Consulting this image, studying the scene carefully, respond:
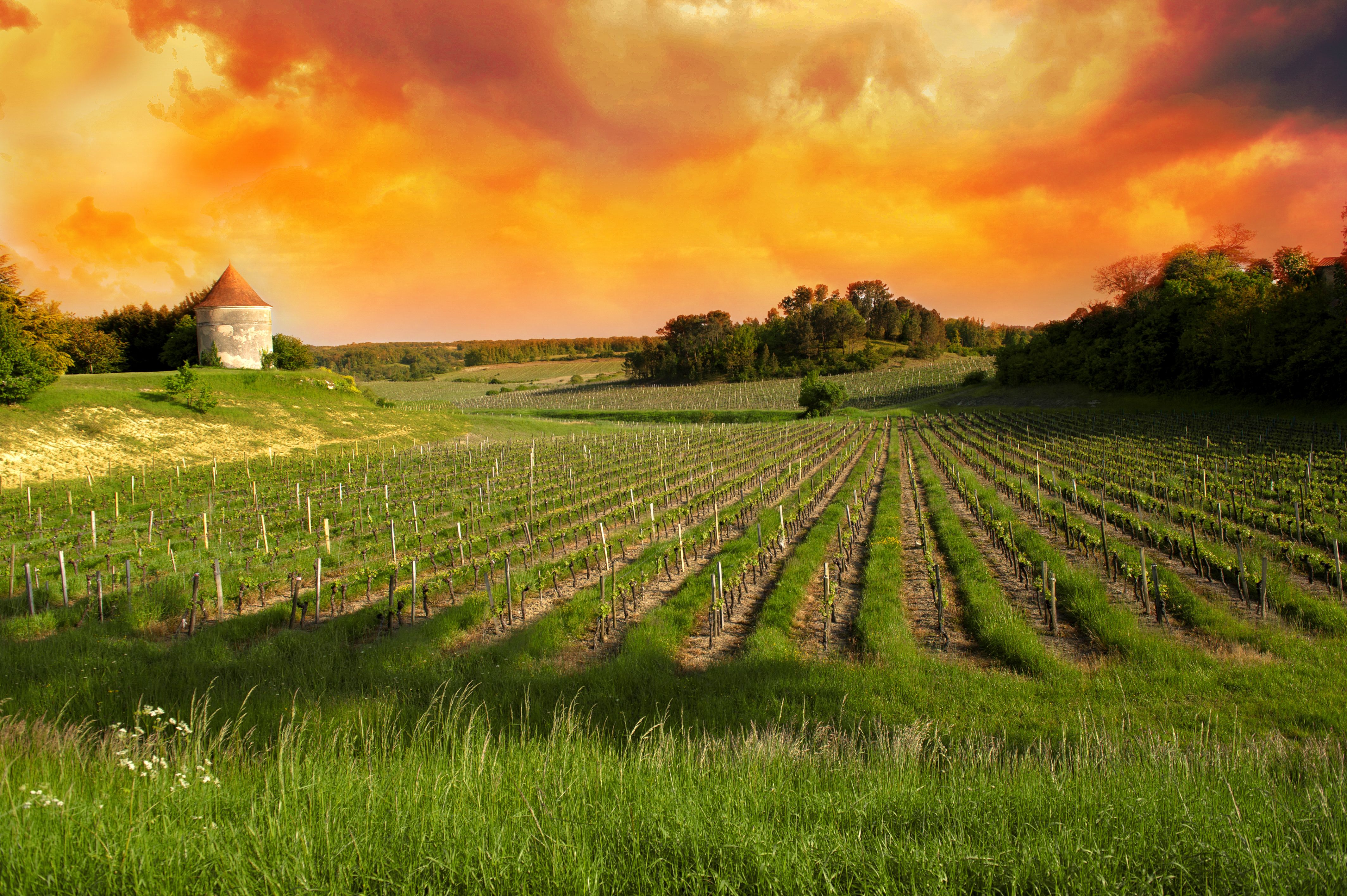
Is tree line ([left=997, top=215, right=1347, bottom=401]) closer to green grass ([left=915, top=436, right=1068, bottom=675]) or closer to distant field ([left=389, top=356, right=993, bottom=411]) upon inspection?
distant field ([left=389, top=356, right=993, bottom=411])

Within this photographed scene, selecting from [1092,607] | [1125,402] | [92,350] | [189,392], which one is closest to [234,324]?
[92,350]

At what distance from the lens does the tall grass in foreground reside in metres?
2.61

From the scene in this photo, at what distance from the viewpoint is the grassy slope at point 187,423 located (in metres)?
27.3

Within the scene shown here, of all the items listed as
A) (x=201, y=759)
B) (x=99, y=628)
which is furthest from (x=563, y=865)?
(x=99, y=628)

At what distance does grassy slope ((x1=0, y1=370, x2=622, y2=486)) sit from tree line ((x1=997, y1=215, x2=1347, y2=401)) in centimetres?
5682

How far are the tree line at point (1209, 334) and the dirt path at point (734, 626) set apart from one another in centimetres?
4893

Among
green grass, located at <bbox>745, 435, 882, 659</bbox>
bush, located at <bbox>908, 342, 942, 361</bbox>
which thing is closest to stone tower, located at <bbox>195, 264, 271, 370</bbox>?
green grass, located at <bbox>745, 435, 882, 659</bbox>

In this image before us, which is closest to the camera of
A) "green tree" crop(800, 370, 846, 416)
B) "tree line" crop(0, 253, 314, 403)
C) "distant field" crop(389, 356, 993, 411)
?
"tree line" crop(0, 253, 314, 403)

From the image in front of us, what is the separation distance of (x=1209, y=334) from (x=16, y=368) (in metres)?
80.7

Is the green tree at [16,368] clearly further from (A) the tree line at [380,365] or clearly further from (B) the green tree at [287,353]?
(A) the tree line at [380,365]

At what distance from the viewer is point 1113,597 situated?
10375 mm

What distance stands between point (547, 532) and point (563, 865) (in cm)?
1442

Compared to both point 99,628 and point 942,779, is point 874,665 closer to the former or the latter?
point 942,779

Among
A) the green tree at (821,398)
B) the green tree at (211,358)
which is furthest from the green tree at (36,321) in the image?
the green tree at (821,398)
